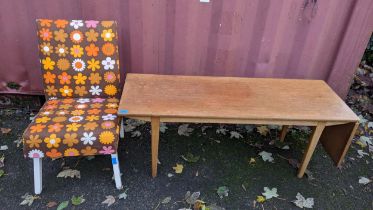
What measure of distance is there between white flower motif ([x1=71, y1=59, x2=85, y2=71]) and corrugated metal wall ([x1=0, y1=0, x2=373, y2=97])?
545 millimetres

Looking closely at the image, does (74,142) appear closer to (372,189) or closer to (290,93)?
(290,93)

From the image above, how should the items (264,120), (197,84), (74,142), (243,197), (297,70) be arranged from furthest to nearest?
1. (297,70)
2. (197,84)
3. (243,197)
4. (264,120)
5. (74,142)

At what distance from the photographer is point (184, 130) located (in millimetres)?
3285

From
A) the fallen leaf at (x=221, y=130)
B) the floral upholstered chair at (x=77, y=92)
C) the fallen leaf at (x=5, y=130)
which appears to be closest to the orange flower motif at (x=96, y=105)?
the floral upholstered chair at (x=77, y=92)

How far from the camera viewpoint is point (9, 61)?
3043 millimetres

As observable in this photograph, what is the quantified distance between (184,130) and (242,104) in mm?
1060

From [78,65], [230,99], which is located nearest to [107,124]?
[78,65]

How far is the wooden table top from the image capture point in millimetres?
2248

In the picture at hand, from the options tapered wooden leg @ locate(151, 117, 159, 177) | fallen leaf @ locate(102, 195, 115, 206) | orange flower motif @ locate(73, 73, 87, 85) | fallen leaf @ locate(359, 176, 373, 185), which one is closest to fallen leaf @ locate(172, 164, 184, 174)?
tapered wooden leg @ locate(151, 117, 159, 177)

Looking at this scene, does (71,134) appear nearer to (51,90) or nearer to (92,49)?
(51,90)

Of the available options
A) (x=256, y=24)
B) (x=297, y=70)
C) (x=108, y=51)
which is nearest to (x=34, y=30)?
(x=108, y=51)

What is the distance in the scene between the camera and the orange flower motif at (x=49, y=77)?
8.25 ft

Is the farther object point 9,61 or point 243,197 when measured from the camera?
point 9,61

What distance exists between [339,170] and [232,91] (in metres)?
1.38
